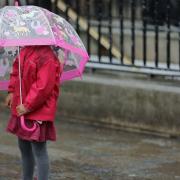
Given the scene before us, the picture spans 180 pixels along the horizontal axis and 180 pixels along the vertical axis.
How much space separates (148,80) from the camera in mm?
7902

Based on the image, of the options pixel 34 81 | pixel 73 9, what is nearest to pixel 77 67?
pixel 34 81

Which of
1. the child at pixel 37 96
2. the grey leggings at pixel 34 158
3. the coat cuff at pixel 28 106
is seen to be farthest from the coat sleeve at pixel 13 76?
the grey leggings at pixel 34 158

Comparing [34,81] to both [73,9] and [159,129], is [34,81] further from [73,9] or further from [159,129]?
[73,9]

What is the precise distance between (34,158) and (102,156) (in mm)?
1595

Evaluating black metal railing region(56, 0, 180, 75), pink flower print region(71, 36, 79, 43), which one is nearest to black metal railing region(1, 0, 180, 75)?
black metal railing region(56, 0, 180, 75)

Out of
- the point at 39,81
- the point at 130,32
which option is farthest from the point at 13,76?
the point at 130,32

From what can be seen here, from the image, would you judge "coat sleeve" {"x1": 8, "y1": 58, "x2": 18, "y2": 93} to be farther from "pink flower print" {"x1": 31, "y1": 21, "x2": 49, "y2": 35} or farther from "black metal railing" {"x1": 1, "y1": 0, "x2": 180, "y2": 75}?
"black metal railing" {"x1": 1, "y1": 0, "x2": 180, "y2": 75}

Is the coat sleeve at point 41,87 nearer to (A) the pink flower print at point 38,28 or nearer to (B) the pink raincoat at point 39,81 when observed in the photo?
(B) the pink raincoat at point 39,81

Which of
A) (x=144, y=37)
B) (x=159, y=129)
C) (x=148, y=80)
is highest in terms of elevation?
(x=144, y=37)

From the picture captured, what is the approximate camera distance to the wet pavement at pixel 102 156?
19.7 ft

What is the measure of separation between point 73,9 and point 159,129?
2.31 meters

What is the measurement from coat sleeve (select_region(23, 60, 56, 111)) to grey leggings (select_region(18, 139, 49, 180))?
0.37m

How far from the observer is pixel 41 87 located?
15.4 ft

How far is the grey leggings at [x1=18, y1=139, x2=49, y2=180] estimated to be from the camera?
495cm
